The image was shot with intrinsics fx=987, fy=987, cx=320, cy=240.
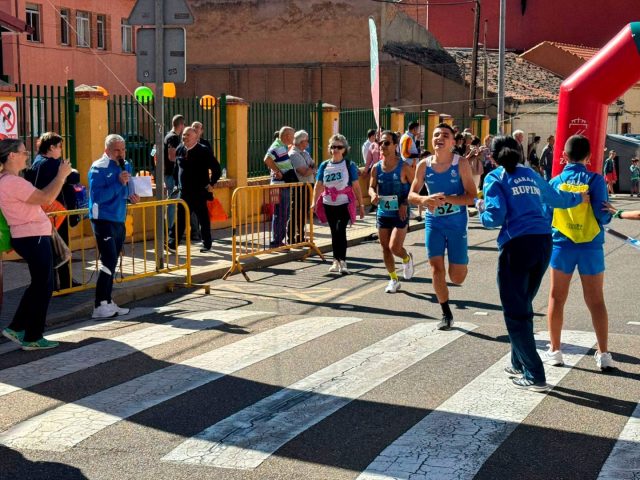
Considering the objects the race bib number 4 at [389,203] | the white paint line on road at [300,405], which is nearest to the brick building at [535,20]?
the race bib number 4 at [389,203]

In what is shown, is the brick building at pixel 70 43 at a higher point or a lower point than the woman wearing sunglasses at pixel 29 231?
higher

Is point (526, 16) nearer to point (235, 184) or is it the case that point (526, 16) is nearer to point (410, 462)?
point (235, 184)

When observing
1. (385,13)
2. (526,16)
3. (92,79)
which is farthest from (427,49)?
(92,79)

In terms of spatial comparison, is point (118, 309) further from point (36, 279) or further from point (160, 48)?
point (160, 48)

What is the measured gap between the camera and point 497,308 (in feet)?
33.9

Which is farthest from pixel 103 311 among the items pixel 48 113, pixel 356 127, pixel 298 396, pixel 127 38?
pixel 127 38

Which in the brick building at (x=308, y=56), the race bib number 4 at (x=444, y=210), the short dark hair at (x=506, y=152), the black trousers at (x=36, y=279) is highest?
the brick building at (x=308, y=56)

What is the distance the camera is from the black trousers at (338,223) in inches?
510

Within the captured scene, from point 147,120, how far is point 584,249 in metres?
11.1

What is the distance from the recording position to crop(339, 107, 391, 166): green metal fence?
80.8ft

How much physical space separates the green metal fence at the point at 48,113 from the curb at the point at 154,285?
2784 mm

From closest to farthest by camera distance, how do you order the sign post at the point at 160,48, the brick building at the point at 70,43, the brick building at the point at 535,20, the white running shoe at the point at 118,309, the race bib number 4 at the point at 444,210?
the race bib number 4 at the point at 444,210
the white running shoe at the point at 118,309
the sign post at the point at 160,48
the brick building at the point at 70,43
the brick building at the point at 535,20

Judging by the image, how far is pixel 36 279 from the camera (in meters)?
8.22

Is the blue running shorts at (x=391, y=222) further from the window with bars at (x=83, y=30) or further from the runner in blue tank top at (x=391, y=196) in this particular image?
the window with bars at (x=83, y=30)
